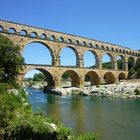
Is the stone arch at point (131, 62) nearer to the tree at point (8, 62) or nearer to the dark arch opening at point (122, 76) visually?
the dark arch opening at point (122, 76)

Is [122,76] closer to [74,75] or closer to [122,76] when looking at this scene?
[122,76]

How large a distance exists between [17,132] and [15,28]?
44.8 metres

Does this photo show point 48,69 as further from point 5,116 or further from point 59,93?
point 5,116

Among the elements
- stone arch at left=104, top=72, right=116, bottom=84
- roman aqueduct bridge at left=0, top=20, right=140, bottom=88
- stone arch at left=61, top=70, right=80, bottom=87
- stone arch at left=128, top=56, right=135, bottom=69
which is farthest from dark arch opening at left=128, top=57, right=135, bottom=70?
stone arch at left=61, top=70, right=80, bottom=87

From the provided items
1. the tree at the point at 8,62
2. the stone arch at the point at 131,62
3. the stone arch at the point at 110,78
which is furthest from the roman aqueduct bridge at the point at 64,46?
the tree at the point at 8,62

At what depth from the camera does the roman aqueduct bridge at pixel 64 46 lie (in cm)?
5556

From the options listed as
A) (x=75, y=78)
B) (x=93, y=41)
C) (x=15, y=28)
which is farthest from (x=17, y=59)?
(x=93, y=41)

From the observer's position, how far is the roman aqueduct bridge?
182ft

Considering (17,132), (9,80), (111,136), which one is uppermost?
(9,80)

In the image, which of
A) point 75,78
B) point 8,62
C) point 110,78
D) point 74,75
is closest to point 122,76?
point 110,78

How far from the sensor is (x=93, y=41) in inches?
2918

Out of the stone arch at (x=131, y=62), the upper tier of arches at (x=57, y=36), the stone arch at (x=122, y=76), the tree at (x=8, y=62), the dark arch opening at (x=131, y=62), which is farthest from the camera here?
the dark arch opening at (x=131, y=62)

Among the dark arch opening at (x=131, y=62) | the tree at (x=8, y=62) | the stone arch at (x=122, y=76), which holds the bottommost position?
the tree at (x=8, y=62)

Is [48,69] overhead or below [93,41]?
below
